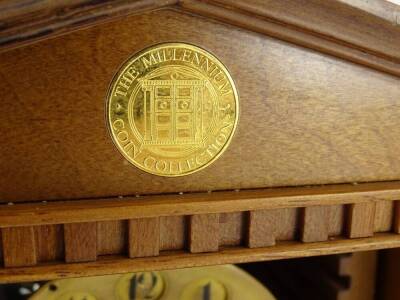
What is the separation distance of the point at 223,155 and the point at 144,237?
14cm

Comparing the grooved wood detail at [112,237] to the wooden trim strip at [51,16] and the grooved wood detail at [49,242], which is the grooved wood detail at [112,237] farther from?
the wooden trim strip at [51,16]

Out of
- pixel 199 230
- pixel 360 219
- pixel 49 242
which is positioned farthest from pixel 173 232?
pixel 360 219

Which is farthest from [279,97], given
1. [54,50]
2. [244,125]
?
[54,50]

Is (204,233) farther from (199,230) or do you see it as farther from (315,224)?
(315,224)

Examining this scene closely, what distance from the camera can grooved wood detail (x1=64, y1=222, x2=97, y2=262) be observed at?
61 centimetres

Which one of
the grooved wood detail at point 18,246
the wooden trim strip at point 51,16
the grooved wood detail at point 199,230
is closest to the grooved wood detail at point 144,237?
the grooved wood detail at point 199,230

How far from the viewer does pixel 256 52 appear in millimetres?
644

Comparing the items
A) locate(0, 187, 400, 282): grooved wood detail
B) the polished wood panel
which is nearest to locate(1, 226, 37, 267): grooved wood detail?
locate(0, 187, 400, 282): grooved wood detail

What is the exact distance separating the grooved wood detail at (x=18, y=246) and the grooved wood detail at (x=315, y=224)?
0.36 meters

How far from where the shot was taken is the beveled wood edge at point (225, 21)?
54 cm

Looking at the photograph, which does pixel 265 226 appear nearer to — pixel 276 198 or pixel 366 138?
pixel 276 198

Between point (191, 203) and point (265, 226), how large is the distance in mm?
118

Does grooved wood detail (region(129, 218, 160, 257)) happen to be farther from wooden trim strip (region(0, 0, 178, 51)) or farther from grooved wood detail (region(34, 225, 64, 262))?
wooden trim strip (region(0, 0, 178, 51))

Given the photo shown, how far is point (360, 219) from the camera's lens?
722 mm
